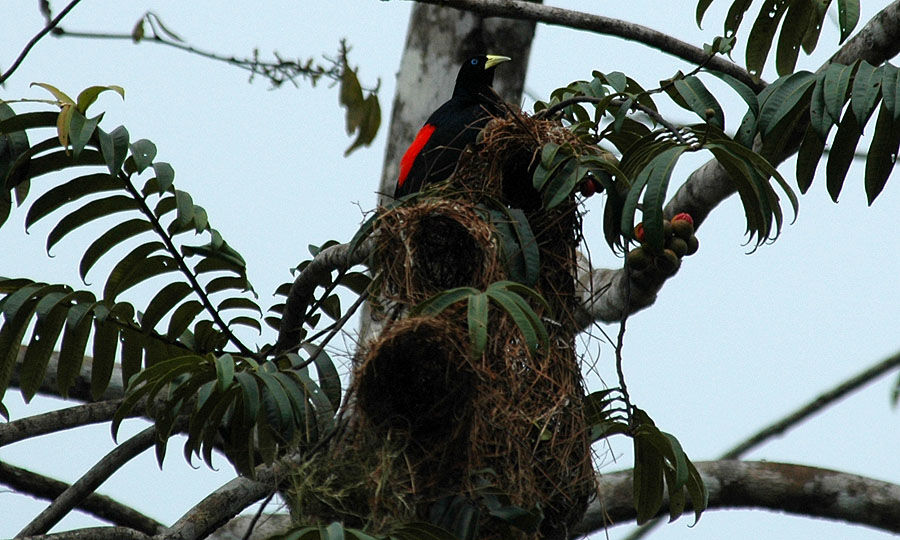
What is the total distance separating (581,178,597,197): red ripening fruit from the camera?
2.97m

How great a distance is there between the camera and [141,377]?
2.65 metres

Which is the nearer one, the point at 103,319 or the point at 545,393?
the point at 545,393

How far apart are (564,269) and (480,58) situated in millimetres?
1997

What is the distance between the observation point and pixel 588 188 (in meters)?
2.99

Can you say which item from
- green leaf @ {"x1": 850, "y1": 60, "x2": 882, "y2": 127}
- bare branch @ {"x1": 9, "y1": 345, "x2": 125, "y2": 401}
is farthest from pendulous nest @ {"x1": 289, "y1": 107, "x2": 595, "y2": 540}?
bare branch @ {"x1": 9, "y1": 345, "x2": 125, "y2": 401}

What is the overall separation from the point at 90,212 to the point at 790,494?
2.94m

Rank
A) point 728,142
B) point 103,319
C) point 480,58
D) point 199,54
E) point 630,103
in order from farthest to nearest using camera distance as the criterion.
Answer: point 199,54 → point 480,58 → point 103,319 → point 630,103 → point 728,142

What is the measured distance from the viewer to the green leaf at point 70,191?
3.22 metres

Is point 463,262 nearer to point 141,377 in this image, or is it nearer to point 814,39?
point 141,377

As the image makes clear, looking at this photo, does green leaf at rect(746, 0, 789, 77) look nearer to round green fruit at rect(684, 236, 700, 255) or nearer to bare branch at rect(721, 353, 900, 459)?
round green fruit at rect(684, 236, 700, 255)

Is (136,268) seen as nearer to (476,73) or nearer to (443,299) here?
(443,299)

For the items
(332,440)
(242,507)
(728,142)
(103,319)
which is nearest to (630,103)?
(728,142)

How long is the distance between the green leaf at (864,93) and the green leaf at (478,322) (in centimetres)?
112

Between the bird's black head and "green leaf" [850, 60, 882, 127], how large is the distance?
2068 millimetres
